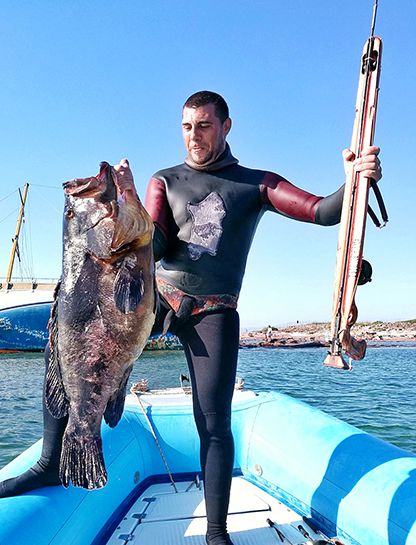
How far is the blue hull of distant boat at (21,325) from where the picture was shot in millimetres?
34125

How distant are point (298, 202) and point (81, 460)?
6.57 feet

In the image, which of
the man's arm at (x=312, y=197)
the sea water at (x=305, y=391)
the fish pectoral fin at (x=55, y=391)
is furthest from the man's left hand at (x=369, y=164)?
the sea water at (x=305, y=391)

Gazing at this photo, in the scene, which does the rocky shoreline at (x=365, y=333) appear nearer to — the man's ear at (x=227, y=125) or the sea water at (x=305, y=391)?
the sea water at (x=305, y=391)

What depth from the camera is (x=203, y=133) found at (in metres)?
3.35

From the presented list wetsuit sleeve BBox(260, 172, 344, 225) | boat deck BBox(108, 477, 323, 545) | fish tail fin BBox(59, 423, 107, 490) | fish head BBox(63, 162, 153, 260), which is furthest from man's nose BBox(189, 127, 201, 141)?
boat deck BBox(108, 477, 323, 545)

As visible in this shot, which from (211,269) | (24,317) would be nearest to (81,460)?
(211,269)

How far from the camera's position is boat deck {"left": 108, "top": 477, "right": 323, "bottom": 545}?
139 inches

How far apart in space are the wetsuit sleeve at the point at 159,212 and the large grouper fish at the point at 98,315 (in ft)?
2.56

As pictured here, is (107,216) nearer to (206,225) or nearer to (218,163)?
(206,225)

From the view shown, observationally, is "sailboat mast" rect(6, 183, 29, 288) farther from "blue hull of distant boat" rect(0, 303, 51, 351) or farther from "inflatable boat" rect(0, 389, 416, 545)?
"inflatable boat" rect(0, 389, 416, 545)

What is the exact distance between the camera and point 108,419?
2510mm

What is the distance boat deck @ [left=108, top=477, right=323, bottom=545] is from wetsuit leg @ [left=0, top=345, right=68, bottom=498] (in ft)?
2.41

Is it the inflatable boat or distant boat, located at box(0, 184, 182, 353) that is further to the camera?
distant boat, located at box(0, 184, 182, 353)

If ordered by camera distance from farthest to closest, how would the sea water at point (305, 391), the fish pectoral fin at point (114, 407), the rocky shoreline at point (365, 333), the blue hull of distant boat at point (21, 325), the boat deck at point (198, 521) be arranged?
the rocky shoreline at point (365, 333) < the blue hull of distant boat at point (21, 325) < the sea water at point (305, 391) < the boat deck at point (198, 521) < the fish pectoral fin at point (114, 407)
